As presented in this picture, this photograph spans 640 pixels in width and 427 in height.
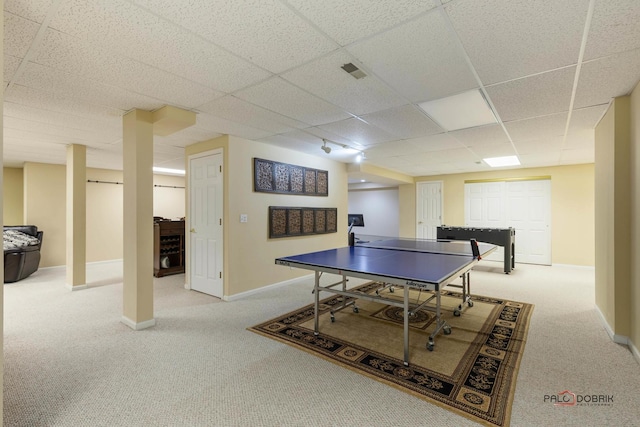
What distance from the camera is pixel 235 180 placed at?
4.34m

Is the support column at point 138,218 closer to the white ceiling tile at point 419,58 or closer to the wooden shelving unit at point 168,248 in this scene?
the white ceiling tile at point 419,58

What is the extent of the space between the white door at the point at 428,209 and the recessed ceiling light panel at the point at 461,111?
5.08 m

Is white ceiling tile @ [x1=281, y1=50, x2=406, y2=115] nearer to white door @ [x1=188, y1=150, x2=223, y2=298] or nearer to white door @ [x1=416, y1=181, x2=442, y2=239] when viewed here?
white door @ [x1=188, y1=150, x2=223, y2=298]

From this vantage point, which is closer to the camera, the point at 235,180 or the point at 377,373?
the point at 377,373

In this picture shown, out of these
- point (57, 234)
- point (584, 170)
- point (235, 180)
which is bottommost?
point (57, 234)

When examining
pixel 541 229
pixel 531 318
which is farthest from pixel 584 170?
pixel 531 318

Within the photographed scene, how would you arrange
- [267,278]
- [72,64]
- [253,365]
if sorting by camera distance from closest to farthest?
[72,64] → [253,365] → [267,278]

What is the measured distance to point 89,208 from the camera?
23.3ft

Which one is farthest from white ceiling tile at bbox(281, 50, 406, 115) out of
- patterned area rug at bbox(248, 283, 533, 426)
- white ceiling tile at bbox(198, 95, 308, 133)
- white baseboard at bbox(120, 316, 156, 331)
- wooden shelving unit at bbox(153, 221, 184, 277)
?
wooden shelving unit at bbox(153, 221, 184, 277)

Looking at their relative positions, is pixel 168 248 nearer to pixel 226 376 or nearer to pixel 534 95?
pixel 226 376

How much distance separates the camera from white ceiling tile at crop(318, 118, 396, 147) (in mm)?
3770

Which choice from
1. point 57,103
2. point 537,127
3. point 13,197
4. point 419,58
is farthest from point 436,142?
point 13,197

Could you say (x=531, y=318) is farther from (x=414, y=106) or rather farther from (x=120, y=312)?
(x=120, y=312)

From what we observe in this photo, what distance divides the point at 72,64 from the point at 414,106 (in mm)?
2984
